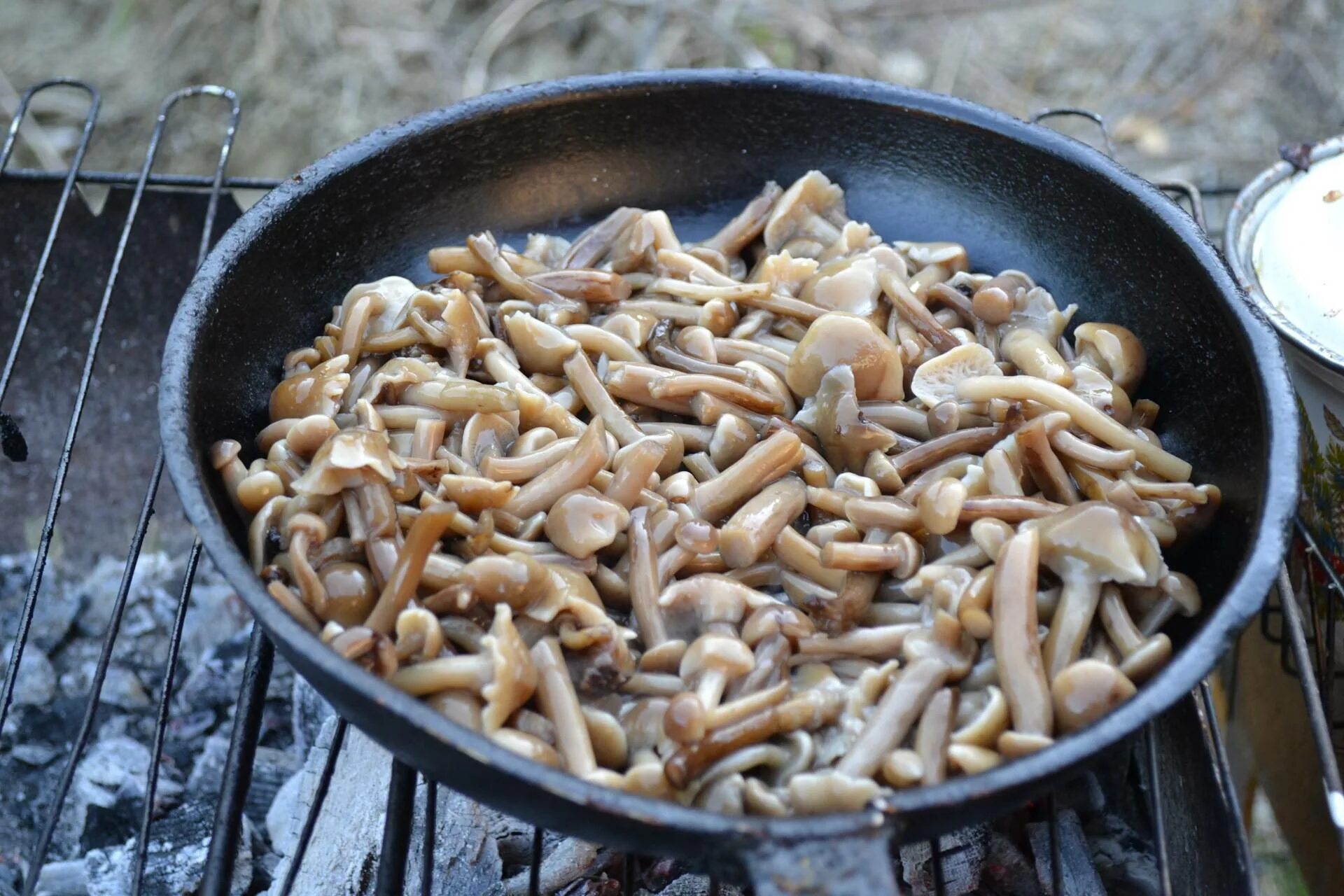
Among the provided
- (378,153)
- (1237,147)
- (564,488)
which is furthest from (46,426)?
(1237,147)

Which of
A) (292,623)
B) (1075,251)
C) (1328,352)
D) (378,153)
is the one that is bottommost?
(292,623)

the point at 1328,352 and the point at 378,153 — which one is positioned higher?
the point at 378,153

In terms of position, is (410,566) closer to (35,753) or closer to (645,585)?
(645,585)

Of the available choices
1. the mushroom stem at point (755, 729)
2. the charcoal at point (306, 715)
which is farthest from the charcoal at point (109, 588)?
the mushroom stem at point (755, 729)

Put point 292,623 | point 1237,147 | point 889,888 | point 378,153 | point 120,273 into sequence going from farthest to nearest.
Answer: point 1237,147 < point 120,273 < point 378,153 < point 292,623 < point 889,888

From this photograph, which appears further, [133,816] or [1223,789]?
[133,816]

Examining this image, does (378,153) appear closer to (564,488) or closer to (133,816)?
(564,488)

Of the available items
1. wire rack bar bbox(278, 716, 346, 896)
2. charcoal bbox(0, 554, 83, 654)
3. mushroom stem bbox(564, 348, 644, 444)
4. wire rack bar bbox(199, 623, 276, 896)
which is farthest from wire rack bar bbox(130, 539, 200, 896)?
charcoal bbox(0, 554, 83, 654)
